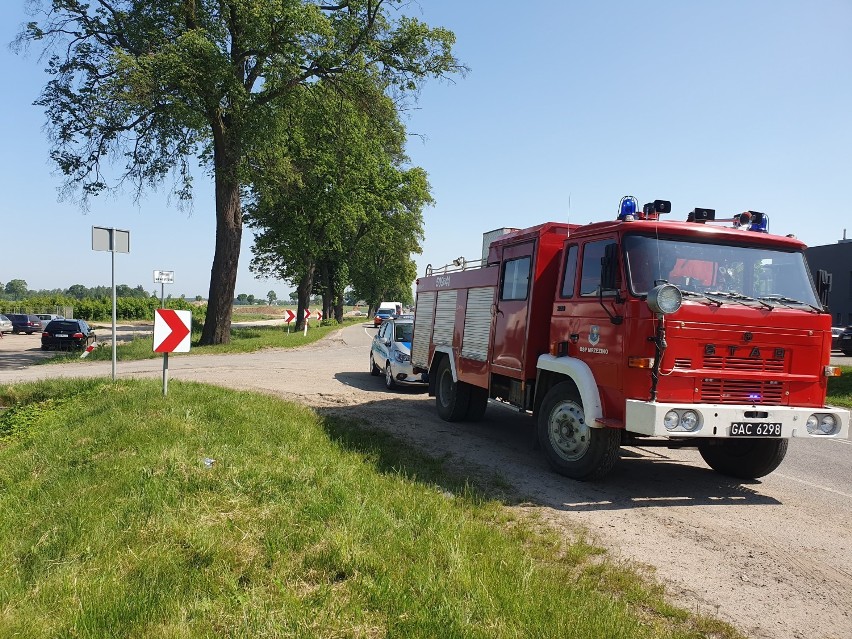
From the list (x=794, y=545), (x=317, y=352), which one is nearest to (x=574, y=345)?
(x=794, y=545)

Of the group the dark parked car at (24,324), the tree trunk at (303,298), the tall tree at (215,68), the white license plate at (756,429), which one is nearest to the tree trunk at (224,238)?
the tall tree at (215,68)

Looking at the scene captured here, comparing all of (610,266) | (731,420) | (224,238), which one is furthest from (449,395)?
(224,238)

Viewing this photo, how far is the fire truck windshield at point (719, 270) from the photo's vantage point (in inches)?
239

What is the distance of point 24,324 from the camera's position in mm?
45719

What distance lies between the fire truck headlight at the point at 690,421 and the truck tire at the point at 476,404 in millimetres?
4551

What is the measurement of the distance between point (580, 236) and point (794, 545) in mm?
3624

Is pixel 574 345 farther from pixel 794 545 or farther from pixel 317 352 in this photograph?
pixel 317 352

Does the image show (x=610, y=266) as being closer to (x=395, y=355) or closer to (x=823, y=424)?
(x=823, y=424)

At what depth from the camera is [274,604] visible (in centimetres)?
336

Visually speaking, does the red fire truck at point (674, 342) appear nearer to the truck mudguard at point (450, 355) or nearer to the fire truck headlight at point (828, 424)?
the fire truck headlight at point (828, 424)

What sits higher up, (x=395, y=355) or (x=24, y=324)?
(x=395, y=355)

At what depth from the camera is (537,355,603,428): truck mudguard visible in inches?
243

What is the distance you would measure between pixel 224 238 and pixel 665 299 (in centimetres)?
2048

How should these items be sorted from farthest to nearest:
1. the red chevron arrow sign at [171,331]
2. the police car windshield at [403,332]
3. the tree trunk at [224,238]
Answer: the tree trunk at [224,238], the police car windshield at [403,332], the red chevron arrow sign at [171,331]
